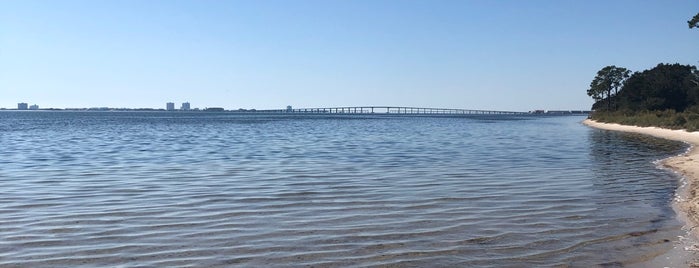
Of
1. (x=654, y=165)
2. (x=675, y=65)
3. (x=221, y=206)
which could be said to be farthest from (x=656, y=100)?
(x=221, y=206)

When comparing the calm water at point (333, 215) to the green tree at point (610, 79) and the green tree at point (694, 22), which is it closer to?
the green tree at point (694, 22)

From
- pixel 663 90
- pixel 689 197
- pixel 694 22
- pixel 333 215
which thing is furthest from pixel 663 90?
pixel 333 215

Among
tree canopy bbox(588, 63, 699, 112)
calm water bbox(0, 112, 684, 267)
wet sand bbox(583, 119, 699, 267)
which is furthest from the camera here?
tree canopy bbox(588, 63, 699, 112)

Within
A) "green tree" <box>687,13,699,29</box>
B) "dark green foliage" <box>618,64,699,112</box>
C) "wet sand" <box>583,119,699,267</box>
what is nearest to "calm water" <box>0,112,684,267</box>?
"wet sand" <box>583,119,699,267</box>

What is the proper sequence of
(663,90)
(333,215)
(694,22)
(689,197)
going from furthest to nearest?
(663,90) < (694,22) < (689,197) < (333,215)

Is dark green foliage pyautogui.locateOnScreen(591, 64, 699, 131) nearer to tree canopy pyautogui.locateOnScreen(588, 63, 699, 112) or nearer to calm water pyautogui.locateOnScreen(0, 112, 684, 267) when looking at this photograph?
tree canopy pyautogui.locateOnScreen(588, 63, 699, 112)

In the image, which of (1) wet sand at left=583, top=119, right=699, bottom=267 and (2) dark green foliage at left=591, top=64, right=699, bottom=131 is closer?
(1) wet sand at left=583, top=119, right=699, bottom=267

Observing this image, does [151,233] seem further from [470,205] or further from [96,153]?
[96,153]

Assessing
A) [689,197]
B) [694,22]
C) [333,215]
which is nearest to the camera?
[333,215]

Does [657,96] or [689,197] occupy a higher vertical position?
[657,96]

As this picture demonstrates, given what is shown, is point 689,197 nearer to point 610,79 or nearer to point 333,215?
point 333,215

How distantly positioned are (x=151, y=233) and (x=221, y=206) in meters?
2.74

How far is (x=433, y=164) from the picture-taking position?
74.3ft

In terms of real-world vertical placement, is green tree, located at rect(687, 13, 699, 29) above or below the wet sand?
above
